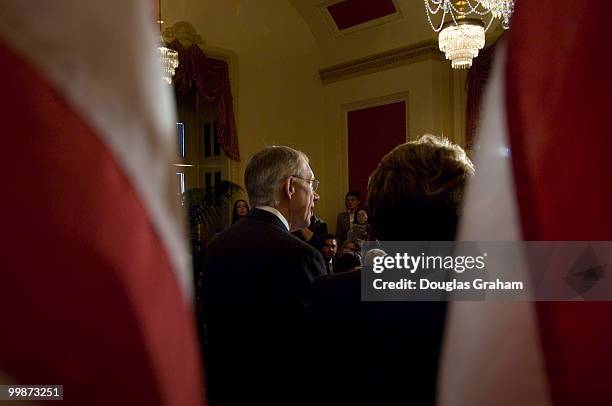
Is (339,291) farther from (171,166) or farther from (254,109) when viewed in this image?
(254,109)

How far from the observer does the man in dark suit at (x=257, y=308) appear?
128cm

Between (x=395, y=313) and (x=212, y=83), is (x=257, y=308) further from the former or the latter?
(x=212, y=83)

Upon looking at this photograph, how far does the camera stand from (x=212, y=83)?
6707mm

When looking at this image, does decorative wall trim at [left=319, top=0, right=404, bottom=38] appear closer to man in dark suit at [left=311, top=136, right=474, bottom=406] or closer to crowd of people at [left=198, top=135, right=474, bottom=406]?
crowd of people at [left=198, top=135, right=474, bottom=406]

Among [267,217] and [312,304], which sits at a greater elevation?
[267,217]

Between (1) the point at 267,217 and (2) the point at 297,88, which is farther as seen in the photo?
(2) the point at 297,88

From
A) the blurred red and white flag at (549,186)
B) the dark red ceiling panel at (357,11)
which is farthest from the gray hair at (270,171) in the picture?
the dark red ceiling panel at (357,11)

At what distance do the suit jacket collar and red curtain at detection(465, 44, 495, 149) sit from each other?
4.88 metres

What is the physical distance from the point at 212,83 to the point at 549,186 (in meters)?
6.31

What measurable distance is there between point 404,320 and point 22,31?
628 millimetres

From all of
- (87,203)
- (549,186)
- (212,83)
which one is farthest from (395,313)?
(212,83)

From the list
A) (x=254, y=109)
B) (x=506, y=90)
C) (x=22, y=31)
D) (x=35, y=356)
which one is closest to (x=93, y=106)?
(x=22, y=31)

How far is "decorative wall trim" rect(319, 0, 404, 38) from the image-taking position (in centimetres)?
667

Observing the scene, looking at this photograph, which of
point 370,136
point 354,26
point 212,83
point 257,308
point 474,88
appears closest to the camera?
point 257,308
